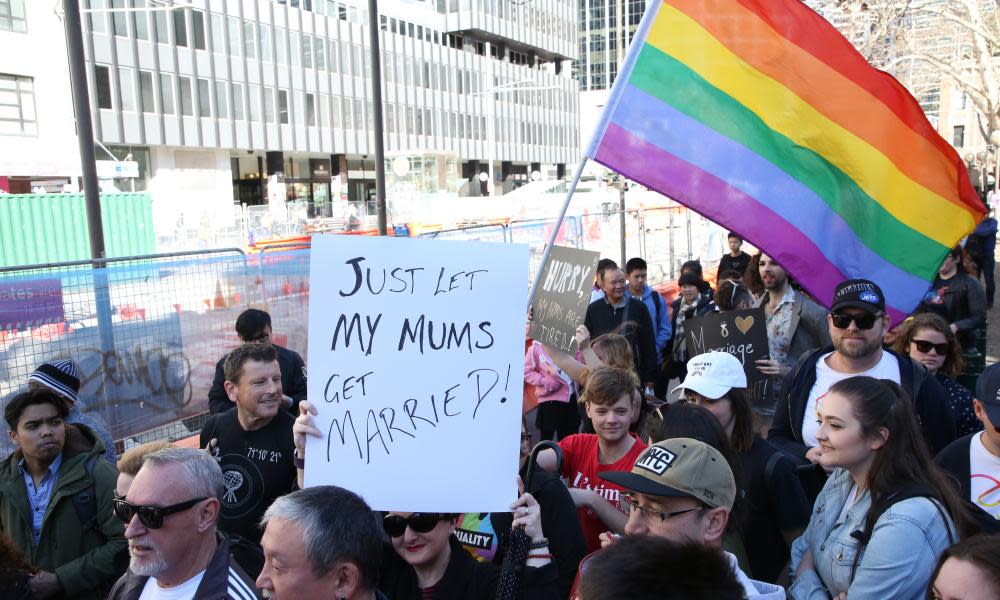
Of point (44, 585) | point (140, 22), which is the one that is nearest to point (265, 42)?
point (140, 22)

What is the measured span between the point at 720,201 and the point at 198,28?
45230 mm

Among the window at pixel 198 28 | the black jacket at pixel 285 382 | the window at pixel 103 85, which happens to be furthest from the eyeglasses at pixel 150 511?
the window at pixel 198 28

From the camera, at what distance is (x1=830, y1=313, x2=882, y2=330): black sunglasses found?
3.74 metres

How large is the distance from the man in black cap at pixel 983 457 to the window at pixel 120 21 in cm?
4279

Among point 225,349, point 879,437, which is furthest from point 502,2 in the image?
point 879,437

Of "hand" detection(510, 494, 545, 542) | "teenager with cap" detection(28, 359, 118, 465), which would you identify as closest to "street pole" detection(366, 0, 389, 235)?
"teenager with cap" detection(28, 359, 118, 465)

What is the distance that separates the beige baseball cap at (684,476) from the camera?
219 cm

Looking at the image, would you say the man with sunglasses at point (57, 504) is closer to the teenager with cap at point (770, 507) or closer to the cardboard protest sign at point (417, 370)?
the cardboard protest sign at point (417, 370)

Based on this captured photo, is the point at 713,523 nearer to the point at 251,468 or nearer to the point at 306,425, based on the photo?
the point at 306,425

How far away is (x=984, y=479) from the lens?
2922mm

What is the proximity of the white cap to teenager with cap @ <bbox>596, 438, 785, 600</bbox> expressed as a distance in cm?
118

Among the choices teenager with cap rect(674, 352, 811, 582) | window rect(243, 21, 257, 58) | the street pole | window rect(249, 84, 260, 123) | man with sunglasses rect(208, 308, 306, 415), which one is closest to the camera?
teenager with cap rect(674, 352, 811, 582)

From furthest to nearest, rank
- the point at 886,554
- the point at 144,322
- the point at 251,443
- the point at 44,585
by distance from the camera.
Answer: the point at 144,322 → the point at 251,443 → the point at 44,585 → the point at 886,554

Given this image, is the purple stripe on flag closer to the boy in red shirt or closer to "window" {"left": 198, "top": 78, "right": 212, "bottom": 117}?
the boy in red shirt
